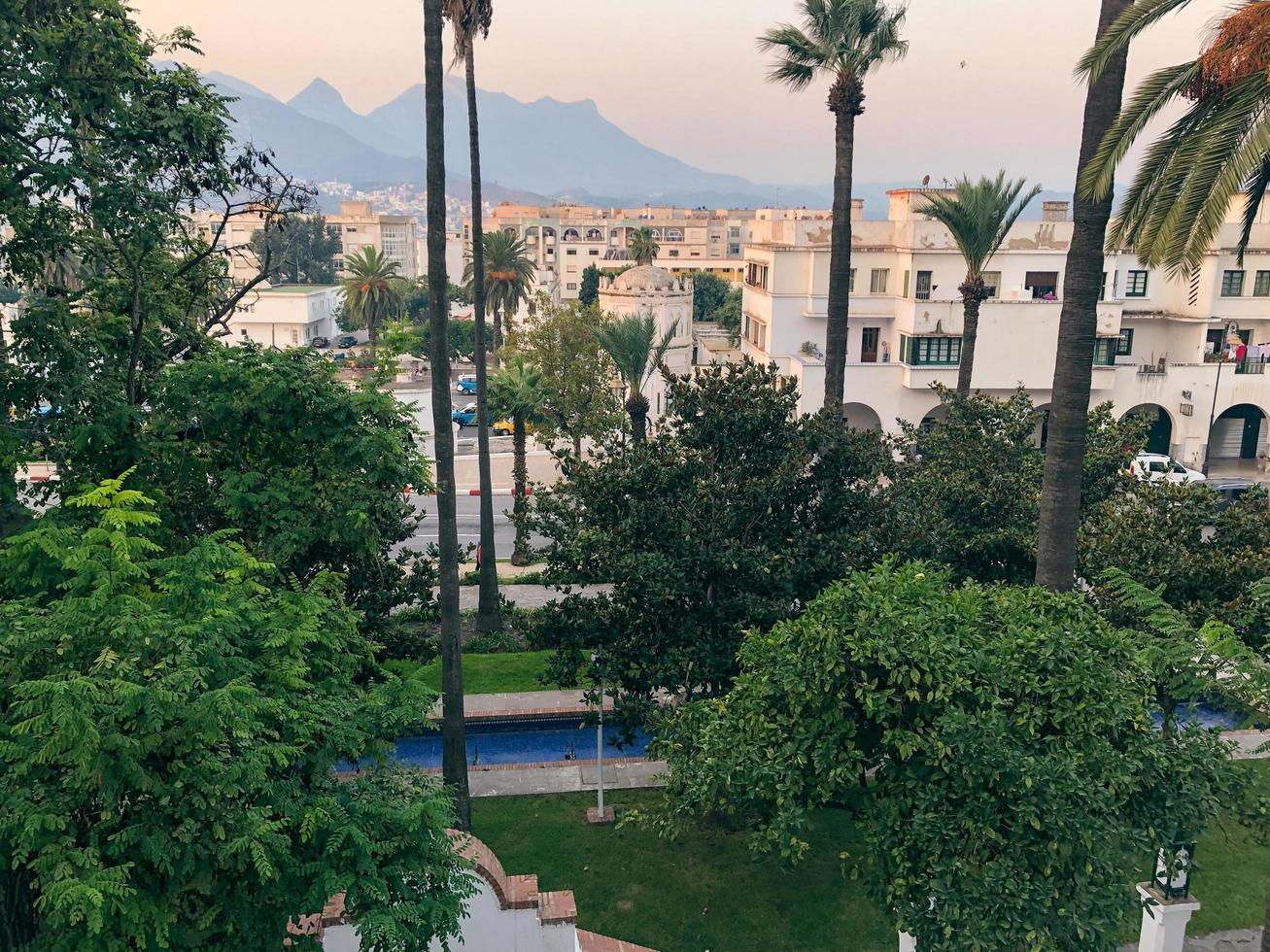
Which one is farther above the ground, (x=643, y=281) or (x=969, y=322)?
(x=643, y=281)

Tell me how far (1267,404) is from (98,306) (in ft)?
150

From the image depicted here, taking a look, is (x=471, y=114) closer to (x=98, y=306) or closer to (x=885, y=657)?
(x=98, y=306)

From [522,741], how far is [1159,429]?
3721cm

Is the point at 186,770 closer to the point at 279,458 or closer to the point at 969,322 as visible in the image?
the point at 279,458

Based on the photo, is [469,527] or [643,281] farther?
[643,281]

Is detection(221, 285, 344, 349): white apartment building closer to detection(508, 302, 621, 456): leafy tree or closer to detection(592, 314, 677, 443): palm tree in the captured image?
detection(508, 302, 621, 456): leafy tree

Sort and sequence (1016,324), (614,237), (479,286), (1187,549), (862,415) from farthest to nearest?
(614,237) → (862,415) → (1016,324) → (479,286) → (1187,549)

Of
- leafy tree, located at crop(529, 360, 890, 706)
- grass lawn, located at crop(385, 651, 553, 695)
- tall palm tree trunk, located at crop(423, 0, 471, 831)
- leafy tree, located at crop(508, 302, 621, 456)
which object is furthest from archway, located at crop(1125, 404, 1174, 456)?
tall palm tree trunk, located at crop(423, 0, 471, 831)

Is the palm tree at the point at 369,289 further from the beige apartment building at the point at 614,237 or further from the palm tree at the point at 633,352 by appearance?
the beige apartment building at the point at 614,237

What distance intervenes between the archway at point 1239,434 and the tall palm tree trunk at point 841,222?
1254 inches

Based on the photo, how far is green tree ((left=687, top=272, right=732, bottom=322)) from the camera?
3607 inches

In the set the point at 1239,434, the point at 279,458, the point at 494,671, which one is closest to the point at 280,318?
the point at 494,671

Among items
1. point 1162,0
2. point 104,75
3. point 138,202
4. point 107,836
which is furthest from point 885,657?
point 104,75

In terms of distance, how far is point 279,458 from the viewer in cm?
1394
